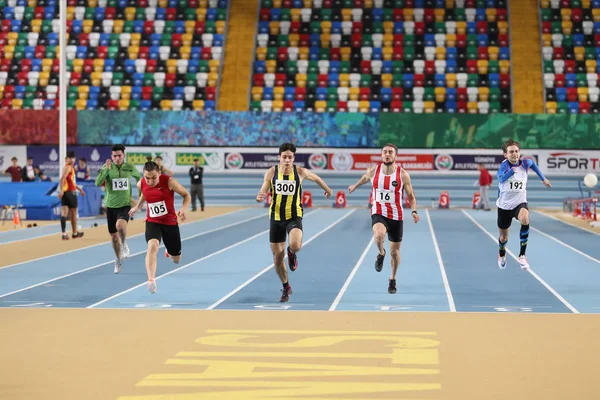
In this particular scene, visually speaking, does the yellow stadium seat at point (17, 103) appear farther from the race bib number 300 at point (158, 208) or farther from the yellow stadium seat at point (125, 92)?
the race bib number 300 at point (158, 208)

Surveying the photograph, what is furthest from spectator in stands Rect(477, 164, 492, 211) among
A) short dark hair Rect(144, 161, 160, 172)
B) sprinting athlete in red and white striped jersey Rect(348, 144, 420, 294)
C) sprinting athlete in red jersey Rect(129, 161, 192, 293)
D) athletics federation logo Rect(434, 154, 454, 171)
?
short dark hair Rect(144, 161, 160, 172)

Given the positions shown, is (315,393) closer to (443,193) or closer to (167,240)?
(167,240)

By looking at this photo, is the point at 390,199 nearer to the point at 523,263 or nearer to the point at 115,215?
the point at 523,263

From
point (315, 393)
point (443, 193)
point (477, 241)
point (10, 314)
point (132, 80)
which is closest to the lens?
point (315, 393)

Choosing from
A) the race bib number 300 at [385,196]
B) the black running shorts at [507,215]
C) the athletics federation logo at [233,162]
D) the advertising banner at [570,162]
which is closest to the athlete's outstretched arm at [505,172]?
the black running shorts at [507,215]

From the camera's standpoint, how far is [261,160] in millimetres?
40875

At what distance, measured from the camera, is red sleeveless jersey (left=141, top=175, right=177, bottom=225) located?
12.9m

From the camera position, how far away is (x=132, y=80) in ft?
145

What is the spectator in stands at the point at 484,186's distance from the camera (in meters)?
37.8

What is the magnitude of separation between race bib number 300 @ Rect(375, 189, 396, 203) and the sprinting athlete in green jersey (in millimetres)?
4197

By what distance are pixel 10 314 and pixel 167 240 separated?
230 cm

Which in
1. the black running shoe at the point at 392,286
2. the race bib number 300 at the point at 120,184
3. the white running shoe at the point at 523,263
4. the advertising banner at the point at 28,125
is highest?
the advertising banner at the point at 28,125

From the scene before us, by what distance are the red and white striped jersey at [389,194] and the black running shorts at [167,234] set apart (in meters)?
2.51

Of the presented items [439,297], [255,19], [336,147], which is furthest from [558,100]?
[439,297]
